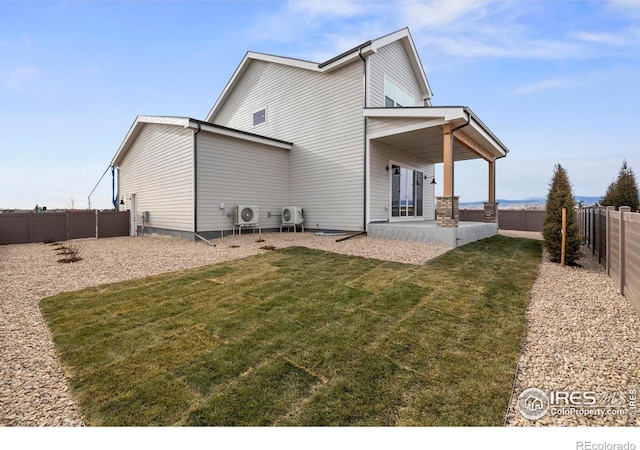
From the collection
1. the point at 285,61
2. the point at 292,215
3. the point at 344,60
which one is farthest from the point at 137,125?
the point at 344,60

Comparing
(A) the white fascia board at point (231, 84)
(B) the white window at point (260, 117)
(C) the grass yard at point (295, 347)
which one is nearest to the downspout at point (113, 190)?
(A) the white fascia board at point (231, 84)

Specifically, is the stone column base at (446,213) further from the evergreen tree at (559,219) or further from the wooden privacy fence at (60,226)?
the wooden privacy fence at (60,226)

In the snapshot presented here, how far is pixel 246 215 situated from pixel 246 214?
39 millimetres

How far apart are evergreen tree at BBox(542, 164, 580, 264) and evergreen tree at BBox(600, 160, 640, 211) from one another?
21.8ft

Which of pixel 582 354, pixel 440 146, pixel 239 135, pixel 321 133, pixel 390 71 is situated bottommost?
pixel 582 354

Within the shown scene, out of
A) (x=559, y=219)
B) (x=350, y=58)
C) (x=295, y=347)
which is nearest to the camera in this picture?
(x=295, y=347)

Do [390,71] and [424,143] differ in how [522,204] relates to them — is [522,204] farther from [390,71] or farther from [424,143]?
[390,71]

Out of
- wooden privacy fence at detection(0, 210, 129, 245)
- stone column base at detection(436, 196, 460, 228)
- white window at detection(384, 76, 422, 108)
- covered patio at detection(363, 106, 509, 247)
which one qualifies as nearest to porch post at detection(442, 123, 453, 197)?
covered patio at detection(363, 106, 509, 247)

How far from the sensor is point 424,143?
1116cm

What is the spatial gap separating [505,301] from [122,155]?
1770 centimetres

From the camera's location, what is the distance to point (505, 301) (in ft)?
13.7

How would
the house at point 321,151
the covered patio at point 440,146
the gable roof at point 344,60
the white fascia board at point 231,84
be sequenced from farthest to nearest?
the white fascia board at point 231,84
the gable roof at point 344,60
the house at point 321,151
the covered patio at point 440,146

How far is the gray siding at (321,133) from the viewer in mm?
10836

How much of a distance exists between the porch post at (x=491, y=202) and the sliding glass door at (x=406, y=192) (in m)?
2.79
